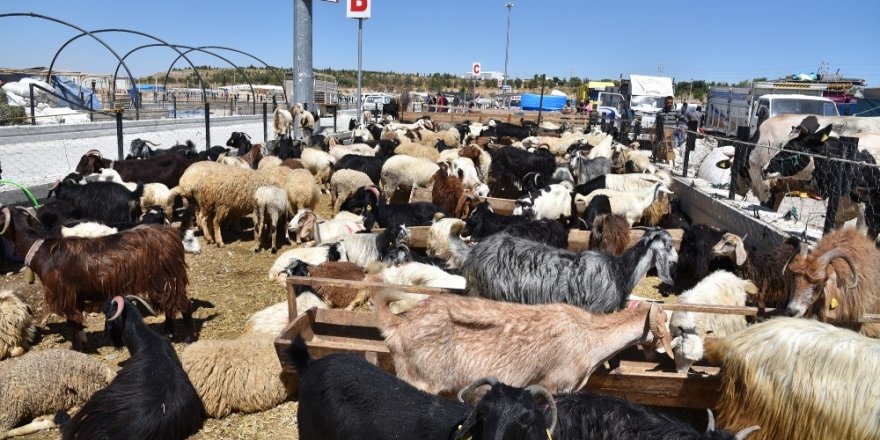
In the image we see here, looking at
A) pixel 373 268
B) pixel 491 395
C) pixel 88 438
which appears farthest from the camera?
pixel 373 268

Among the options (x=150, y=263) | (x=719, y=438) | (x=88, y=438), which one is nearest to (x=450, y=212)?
(x=150, y=263)

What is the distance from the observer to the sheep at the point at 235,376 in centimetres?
450

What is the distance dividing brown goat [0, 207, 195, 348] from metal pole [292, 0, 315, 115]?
12.8 m

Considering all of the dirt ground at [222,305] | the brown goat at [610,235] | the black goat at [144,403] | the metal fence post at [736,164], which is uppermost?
the metal fence post at [736,164]

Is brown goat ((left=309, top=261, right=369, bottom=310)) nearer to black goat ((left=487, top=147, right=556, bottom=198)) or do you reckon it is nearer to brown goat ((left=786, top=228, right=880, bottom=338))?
brown goat ((left=786, top=228, right=880, bottom=338))

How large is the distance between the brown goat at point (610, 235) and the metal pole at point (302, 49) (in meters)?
12.9

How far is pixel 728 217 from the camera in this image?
7953mm

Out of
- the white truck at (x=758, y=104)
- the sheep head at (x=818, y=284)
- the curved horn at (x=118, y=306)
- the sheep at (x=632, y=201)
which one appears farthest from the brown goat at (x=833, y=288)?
the white truck at (x=758, y=104)

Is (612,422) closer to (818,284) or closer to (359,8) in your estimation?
(818,284)

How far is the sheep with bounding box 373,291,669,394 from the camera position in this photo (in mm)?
3666

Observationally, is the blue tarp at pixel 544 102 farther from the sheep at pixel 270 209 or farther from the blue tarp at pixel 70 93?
the sheep at pixel 270 209

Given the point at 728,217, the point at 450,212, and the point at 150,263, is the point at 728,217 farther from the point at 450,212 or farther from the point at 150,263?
the point at 150,263

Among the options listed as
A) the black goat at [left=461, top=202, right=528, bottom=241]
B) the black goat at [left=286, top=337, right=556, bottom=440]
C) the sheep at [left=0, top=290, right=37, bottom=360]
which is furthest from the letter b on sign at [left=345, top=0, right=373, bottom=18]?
the black goat at [left=286, top=337, right=556, bottom=440]

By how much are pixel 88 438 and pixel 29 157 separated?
996 cm
